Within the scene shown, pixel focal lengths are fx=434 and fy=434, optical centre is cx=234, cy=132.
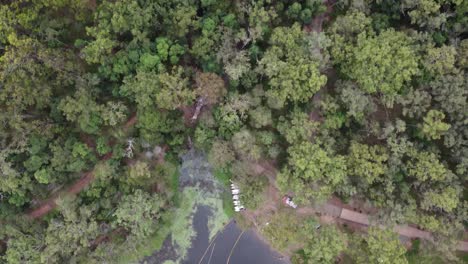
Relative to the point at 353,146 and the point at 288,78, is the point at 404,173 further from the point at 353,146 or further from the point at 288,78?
the point at 288,78

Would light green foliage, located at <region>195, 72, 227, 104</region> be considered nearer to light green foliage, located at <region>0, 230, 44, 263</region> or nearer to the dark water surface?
the dark water surface

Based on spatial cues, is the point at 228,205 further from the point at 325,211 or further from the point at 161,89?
the point at 161,89

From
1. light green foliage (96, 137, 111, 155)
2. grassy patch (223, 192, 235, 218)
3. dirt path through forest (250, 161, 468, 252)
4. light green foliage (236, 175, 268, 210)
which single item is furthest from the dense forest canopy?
grassy patch (223, 192, 235, 218)

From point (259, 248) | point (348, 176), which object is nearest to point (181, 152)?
point (259, 248)

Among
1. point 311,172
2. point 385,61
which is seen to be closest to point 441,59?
point 385,61

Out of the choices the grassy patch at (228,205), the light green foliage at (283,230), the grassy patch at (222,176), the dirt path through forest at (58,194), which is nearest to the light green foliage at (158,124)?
the dirt path through forest at (58,194)

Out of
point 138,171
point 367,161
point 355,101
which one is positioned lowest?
point 138,171
